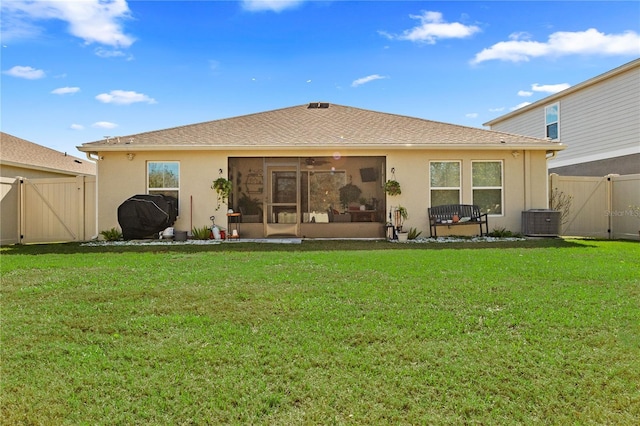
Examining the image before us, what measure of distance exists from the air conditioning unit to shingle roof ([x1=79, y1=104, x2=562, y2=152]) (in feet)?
6.17

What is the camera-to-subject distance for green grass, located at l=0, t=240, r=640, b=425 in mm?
2377

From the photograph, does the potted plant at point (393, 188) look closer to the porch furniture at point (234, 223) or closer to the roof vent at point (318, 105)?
the porch furniture at point (234, 223)

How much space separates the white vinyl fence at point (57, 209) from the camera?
38.4 feet

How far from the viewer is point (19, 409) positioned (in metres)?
2.38

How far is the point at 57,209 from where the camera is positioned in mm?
11828

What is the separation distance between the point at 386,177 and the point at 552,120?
998cm

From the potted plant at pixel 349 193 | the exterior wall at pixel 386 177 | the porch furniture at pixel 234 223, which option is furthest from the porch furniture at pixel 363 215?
the porch furniture at pixel 234 223

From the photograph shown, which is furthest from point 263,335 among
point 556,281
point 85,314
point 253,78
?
point 253,78

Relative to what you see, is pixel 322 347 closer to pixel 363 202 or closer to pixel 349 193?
pixel 363 202

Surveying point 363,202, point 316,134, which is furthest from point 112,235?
point 363,202

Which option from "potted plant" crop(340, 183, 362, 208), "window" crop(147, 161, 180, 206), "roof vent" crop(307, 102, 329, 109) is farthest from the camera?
"roof vent" crop(307, 102, 329, 109)

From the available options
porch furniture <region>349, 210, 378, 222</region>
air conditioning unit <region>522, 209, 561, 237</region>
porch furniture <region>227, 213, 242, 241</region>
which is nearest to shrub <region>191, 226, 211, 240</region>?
porch furniture <region>227, 213, 242, 241</region>

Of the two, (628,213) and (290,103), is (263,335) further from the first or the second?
(290,103)

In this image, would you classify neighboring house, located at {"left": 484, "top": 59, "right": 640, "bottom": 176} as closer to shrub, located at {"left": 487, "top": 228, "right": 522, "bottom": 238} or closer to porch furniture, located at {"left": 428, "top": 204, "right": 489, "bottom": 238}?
shrub, located at {"left": 487, "top": 228, "right": 522, "bottom": 238}
